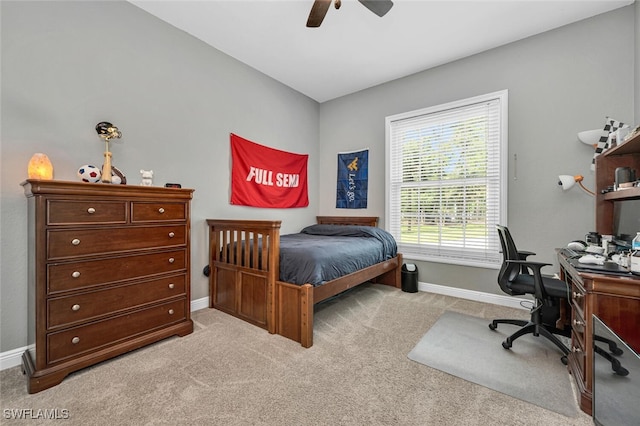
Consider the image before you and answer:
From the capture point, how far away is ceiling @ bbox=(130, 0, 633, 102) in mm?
2400

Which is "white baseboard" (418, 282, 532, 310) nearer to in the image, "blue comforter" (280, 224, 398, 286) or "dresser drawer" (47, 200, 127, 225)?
"blue comforter" (280, 224, 398, 286)

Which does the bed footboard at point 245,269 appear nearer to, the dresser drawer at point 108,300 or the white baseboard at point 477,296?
the dresser drawer at point 108,300

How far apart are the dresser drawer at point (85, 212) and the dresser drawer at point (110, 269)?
0.27 meters

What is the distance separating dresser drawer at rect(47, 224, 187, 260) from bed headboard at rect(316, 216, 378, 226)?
2469 mm

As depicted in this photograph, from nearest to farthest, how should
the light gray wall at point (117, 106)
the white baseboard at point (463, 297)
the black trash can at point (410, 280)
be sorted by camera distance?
1. the light gray wall at point (117, 106)
2. the white baseboard at point (463, 297)
3. the black trash can at point (410, 280)

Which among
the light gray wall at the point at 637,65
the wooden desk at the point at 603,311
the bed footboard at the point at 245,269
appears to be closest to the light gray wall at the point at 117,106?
the bed footboard at the point at 245,269

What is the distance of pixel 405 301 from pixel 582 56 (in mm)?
3031

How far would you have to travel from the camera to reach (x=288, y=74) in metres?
3.63

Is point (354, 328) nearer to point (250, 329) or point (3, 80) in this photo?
point (250, 329)

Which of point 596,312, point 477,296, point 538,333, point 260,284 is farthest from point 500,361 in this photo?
point 260,284

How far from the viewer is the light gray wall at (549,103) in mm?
2438

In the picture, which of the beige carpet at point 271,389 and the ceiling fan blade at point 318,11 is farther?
the ceiling fan blade at point 318,11

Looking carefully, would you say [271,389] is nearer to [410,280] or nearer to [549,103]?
[410,280]

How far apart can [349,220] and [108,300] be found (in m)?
3.03
